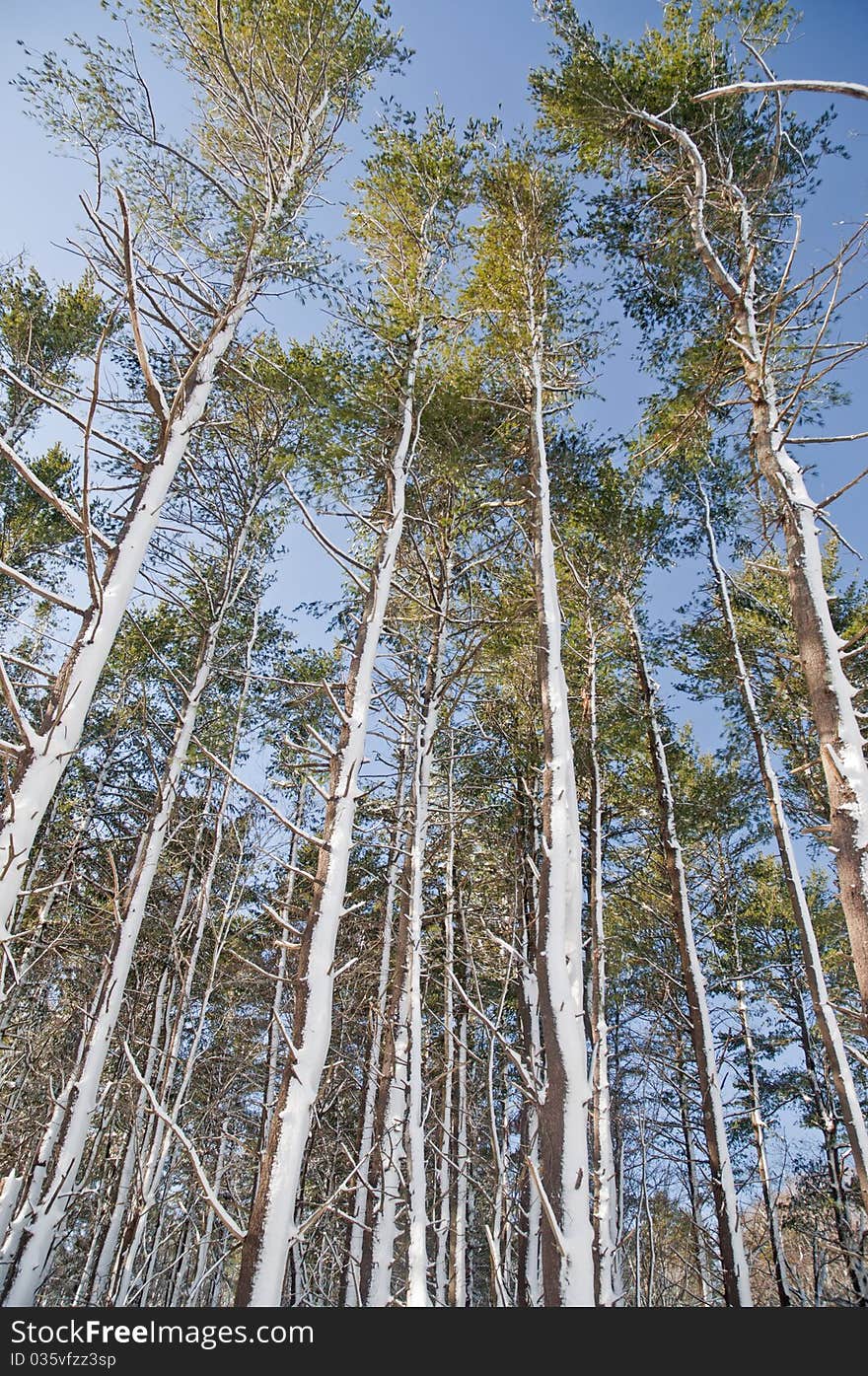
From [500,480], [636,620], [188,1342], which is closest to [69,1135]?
[188,1342]

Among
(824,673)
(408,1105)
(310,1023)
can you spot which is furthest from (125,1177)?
(824,673)

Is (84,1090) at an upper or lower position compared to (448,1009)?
lower

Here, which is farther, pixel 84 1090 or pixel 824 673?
pixel 84 1090

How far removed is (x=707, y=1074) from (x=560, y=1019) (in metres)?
4.63

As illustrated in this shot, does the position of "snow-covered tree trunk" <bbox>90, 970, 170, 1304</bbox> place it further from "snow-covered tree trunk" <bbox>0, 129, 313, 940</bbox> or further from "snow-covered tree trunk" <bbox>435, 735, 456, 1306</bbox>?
"snow-covered tree trunk" <bbox>0, 129, 313, 940</bbox>

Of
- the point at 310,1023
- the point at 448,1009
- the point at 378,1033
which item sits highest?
the point at 378,1033

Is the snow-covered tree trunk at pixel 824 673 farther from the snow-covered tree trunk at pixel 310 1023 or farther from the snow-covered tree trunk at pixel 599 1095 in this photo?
the snow-covered tree trunk at pixel 599 1095

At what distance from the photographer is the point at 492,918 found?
913 centimetres

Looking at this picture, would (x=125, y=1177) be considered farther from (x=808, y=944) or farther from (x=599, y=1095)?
(x=808, y=944)

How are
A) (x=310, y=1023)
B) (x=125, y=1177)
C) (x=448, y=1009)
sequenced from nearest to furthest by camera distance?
(x=310, y=1023) → (x=448, y=1009) → (x=125, y=1177)

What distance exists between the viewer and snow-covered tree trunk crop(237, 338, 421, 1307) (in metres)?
2.27

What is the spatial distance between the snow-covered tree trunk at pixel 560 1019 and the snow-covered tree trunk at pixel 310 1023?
2.97 ft

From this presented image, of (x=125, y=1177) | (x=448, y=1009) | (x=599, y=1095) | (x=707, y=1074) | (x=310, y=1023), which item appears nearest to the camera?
(x=310, y=1023)

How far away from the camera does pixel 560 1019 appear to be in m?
2.84
